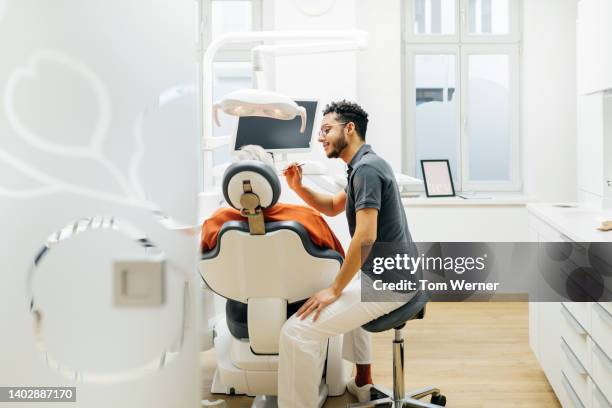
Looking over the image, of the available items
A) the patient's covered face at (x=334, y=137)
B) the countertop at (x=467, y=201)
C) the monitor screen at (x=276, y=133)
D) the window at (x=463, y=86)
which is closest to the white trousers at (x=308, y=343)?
the patient's covered face at (x=334, y=137)

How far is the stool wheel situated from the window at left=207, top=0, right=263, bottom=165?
7.57 feet

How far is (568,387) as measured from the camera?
2.29m

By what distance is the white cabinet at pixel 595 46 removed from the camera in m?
2.56

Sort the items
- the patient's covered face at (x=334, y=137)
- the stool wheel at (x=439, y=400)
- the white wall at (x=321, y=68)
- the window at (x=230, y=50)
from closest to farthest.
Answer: the patient's covered face at (x=334, y=137) < the stool wheel at (x=439, y=400) < the white wall at (x=321, y=68) < the window at (x=230, y=50)

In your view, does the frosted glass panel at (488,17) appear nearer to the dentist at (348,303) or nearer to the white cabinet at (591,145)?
the white cabinet at (591,145)

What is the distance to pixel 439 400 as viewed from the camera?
248cm

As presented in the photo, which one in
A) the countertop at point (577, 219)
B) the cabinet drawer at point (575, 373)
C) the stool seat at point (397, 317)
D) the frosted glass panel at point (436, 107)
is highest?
the frosted glass panel at point (436, 107)

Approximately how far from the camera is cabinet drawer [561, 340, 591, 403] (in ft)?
6.93

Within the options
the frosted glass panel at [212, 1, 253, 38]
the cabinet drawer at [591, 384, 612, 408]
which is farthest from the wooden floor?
the frosted glass panel at [212, 1, 253, 38]

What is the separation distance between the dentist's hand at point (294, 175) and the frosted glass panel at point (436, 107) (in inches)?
84.8

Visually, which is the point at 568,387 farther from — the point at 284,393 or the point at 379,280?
the point at 284,393

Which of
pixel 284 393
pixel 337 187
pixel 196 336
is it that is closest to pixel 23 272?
pixel 196 336

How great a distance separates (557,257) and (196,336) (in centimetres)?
166

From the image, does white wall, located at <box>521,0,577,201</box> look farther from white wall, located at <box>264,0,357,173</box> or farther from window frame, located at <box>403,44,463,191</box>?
white wall, located at <box>264,0,357,173</box>
